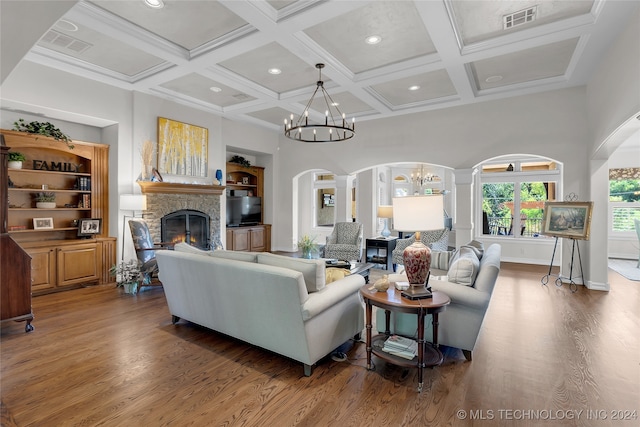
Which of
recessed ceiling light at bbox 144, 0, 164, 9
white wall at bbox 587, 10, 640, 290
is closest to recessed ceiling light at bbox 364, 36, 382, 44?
recessed ceiling light at bbox 144, 0, 164, 9

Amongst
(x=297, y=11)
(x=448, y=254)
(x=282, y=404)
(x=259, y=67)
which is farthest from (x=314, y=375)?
(x=259, y=67)

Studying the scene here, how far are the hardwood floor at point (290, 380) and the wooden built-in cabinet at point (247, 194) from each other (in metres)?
4.27

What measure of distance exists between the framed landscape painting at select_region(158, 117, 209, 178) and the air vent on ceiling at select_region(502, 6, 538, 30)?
5.54 meters

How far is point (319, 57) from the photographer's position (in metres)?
4.43

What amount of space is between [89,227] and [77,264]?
62 cm

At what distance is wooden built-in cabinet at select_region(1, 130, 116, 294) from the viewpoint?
4.79m

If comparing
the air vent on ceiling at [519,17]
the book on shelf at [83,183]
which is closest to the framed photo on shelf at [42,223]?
the book on shelf at [83,183]

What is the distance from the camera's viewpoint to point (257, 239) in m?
8.69

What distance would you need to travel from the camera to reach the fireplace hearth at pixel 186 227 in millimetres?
6223

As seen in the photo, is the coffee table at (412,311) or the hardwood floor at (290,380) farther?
the coffee table at (412,311)

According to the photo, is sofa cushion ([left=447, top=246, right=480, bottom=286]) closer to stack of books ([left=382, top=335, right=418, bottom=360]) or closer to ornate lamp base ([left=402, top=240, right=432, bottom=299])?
ornate lamp base ([left=402, top=240, right=432, bottom=299])

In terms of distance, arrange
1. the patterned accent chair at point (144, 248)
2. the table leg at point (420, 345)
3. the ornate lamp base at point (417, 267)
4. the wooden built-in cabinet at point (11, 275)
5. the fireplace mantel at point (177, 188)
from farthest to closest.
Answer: the fireplace mantel at point (177, 188)
the patterned accent chair at point (144, 248)
the wooden built-in cabinet at point (11, 275)
the ornate lamp base at point (417, 267)
the table leg at point (420, 345)

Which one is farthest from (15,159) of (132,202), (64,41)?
(64,41)

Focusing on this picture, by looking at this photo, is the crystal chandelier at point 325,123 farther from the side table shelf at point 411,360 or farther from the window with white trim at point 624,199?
the window with white trim at point 624,199
